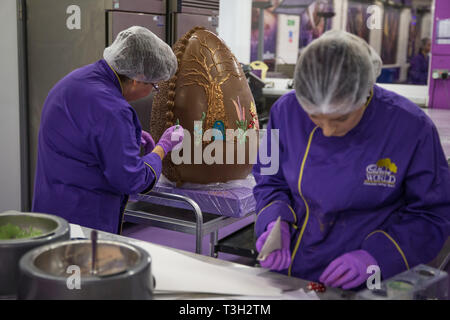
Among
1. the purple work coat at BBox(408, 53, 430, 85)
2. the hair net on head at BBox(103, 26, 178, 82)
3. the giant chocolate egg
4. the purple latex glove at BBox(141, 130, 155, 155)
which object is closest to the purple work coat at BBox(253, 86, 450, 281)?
the hair net on head at BBox(103, 26, 178, 82)

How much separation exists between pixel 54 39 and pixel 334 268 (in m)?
2.95

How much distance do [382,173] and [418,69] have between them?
6050mm

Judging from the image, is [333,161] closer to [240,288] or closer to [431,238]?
[431,238]

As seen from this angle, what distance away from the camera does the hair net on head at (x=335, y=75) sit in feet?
4.12

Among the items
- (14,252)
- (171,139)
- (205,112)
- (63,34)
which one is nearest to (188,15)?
(63,34)

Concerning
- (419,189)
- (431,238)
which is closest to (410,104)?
(419,189)

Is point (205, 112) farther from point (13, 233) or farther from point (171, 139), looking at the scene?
point (13, 233)

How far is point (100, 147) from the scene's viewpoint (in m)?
1.91

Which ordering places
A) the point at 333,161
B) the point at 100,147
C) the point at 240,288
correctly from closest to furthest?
the point at 240,288
the point at 333,161
the point at 100,147

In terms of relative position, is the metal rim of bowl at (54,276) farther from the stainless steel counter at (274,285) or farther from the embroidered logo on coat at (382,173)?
the embroidered logo on coat at (382,173)

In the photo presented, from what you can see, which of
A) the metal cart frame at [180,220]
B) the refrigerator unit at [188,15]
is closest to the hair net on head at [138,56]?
the metal cart frame at [180,220]

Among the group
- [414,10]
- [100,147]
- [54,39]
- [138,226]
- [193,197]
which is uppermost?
[414,10]

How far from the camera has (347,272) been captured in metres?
1.29

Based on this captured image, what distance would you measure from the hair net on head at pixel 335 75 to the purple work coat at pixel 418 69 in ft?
19.7
